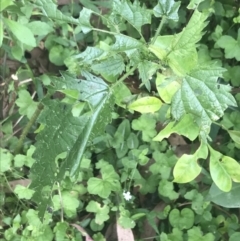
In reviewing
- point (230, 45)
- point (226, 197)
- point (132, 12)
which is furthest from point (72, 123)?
point (230, 45)

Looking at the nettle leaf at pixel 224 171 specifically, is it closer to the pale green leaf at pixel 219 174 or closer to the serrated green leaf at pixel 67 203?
the pale green leaf at pixel 219 174

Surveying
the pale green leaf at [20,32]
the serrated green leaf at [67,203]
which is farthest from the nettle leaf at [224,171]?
the pale green leaf at [20,32]

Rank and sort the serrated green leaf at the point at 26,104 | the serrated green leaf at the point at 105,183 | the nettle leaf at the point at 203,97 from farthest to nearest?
the serrated green leaf at the point at 26,104 < the serrated green leaf at the point at 105,183 < the nettle leaf at the point at 203,97

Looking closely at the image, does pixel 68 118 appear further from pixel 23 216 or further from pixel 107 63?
pixel 23 216

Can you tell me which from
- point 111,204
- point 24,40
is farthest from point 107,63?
point 111,204

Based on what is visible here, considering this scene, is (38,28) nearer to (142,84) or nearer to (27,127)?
(27,127)
